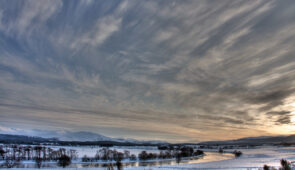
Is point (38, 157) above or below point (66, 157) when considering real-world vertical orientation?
below

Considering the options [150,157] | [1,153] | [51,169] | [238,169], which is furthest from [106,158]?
[238,169]

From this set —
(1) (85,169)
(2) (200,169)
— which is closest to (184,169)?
(2) (200,169)

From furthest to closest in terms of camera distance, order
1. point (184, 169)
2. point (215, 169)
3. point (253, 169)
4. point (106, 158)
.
Result: point (106, 158)
point (184, 169)
point (215, 169)
point (253, 169)

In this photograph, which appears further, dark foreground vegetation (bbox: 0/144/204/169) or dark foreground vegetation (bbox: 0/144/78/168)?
dark foreground vegetation (bbox: 0/144/204/169)

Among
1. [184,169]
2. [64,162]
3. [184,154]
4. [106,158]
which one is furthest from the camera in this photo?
[184,154]

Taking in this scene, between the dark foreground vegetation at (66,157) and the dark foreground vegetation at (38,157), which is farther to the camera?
the dark foreground vegetation at (66,157)

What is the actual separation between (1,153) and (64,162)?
2021 inches

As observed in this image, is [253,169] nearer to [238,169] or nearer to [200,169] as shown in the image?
[238,169]

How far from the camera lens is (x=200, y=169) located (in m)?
61.7

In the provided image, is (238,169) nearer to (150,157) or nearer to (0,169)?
(150,157)

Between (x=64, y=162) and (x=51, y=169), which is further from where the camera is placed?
(x=64, y=162)

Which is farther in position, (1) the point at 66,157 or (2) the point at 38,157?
(2) the point at 38,157

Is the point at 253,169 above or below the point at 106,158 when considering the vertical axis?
above

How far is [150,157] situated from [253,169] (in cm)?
6658
